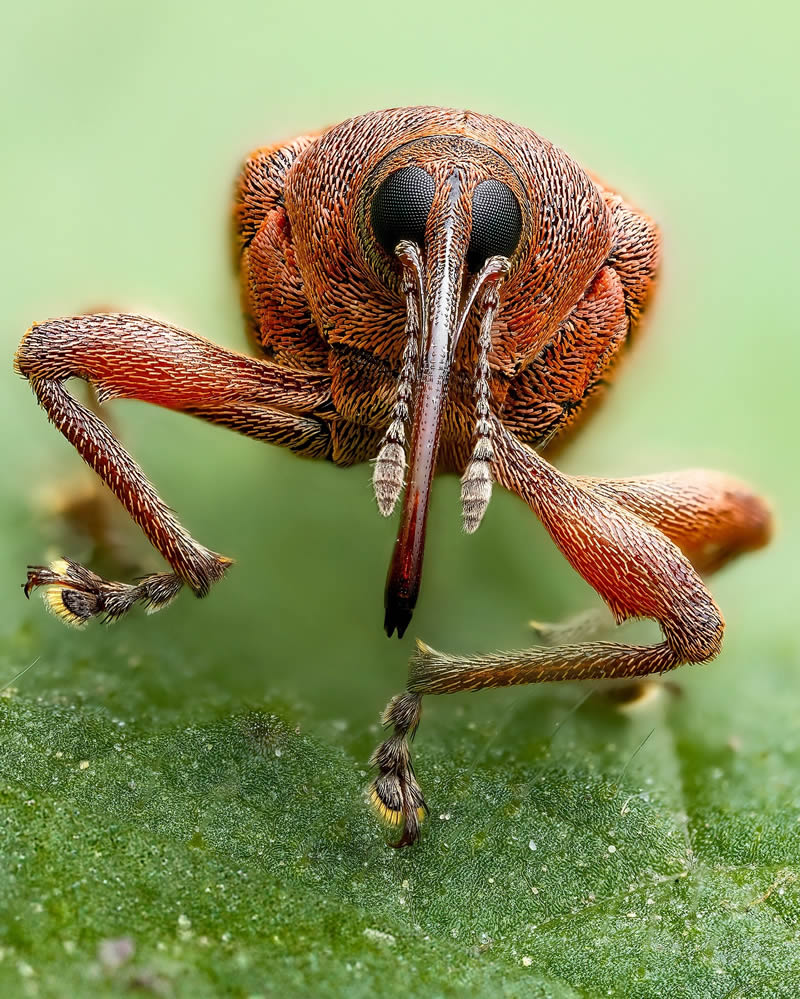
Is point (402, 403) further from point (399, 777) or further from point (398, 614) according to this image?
point (399, 777)

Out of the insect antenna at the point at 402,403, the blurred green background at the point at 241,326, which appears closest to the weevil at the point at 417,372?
the insect antenna at the point at 402,403

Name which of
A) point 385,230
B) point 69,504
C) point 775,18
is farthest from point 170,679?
point 775,18

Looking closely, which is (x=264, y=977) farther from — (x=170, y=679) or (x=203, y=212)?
(x=203, y=212)

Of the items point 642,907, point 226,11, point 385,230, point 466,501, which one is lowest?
point 642,907

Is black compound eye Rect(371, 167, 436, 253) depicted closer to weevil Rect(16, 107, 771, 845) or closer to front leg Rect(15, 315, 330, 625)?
weevil Rect(16, 107, 771, 845)

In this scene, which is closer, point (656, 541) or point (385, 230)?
point (385, 230)

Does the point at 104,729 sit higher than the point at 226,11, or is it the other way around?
the point at 226,11

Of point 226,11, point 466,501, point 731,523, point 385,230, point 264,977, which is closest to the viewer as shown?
point 264,977

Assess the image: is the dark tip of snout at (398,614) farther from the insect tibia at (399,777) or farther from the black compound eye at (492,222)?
the black compound eye at (492,222)

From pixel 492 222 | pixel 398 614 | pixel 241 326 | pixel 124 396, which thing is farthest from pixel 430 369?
pixel 241 326
